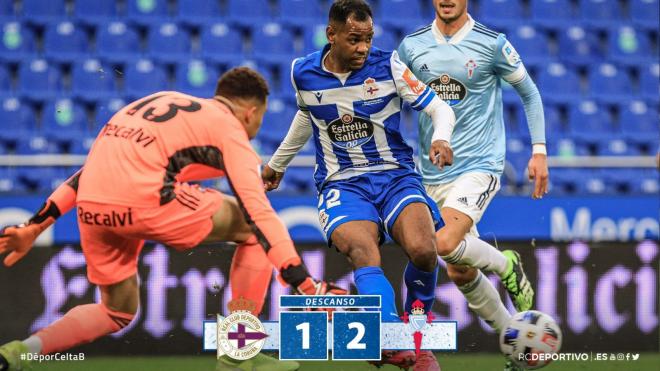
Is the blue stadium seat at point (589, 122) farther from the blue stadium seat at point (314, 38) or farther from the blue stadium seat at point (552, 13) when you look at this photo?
the blue stadium seat at point (314, 38)

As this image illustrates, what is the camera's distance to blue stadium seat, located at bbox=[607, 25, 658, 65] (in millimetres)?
11656

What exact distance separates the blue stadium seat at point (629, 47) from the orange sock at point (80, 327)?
317 inches

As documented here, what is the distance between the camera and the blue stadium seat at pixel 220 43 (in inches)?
424

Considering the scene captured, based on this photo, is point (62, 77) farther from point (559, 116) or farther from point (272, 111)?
point (559, 116)

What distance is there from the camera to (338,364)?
551 cm

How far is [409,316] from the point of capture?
15.9 ft

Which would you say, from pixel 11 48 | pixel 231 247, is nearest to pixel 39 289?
pixel 231 247

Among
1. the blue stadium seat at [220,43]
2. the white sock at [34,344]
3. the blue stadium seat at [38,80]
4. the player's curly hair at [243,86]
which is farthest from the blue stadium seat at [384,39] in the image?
the white sock at [34,344]

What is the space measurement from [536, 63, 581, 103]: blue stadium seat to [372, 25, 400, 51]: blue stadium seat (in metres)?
1.54

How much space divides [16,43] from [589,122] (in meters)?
5.68

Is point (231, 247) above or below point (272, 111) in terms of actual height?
below

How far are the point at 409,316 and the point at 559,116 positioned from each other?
22.3 feet

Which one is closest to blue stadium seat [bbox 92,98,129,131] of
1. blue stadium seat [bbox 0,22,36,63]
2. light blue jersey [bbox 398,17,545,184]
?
blue stadium seat [bbox 0,22,36,63]

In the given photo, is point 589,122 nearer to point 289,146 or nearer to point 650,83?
point 650,83
